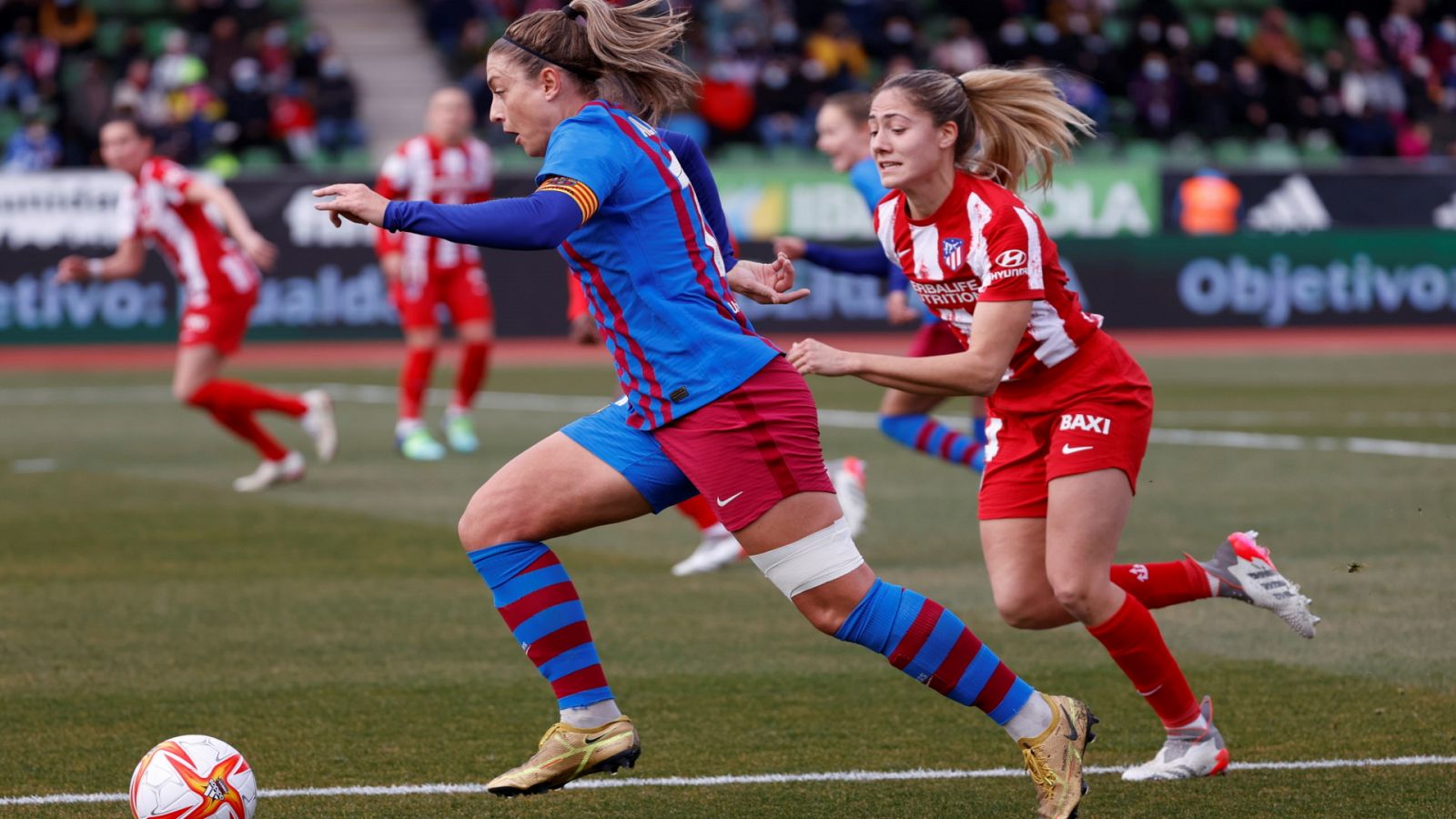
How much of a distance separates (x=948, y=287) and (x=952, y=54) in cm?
2226

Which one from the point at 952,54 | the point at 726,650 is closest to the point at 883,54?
the point at 952,54

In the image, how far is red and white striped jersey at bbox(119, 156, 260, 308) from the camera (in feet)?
36.5

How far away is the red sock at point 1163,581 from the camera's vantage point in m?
5.24

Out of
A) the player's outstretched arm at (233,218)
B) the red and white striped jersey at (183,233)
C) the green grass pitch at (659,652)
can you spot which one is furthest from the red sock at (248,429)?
the player's outstretched arm at (233,218)

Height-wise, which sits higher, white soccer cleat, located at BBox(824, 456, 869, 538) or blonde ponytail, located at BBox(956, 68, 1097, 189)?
blonde ponytail, located at BBox(956, 68, 1097, 189)

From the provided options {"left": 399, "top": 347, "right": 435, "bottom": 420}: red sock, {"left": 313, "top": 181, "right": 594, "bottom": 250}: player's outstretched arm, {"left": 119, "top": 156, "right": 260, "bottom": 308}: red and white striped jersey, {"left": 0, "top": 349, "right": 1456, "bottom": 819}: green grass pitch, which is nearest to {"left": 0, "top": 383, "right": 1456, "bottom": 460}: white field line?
{"left": 0, "top": 349, "right": 1456, "bottom": 819}: green grass pitch

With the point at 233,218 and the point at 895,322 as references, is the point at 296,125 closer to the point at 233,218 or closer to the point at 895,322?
the point at 233,218

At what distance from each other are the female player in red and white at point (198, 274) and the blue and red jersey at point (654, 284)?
23.3 ft

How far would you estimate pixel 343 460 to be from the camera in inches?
504

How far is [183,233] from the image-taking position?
11.3 m

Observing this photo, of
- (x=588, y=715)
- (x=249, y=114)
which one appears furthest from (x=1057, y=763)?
(x=249, y=114)

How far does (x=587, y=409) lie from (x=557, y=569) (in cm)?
1079

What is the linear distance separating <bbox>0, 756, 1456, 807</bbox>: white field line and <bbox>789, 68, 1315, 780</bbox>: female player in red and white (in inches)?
11.0

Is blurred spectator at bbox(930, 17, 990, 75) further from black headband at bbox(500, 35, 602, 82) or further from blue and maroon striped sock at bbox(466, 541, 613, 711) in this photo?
blue and maroon striped sock at bbox(466, 541, 613, 711)
